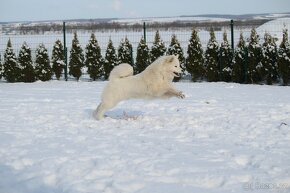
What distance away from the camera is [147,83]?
26.3ft

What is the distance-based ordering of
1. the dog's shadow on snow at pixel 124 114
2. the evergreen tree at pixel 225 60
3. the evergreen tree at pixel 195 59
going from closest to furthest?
the dog's shadow on snow at pixel 124 114
the evergreen tree at pixel 225 60
the evergreen tree at pixel 195 59

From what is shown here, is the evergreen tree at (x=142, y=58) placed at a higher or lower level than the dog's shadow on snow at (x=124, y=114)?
higher

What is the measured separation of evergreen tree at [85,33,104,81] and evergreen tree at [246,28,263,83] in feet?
20.6

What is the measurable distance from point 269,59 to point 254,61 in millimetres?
578

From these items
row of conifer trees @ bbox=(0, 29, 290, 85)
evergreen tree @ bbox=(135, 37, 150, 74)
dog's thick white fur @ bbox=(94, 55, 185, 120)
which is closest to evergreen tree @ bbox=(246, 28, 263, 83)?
row of conifer trees @ bbox=(0, 29, 290, 85)

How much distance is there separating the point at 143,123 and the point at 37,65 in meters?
11.3

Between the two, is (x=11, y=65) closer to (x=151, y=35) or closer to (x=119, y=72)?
(x=151, y=35)

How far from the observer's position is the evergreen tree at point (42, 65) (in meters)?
17.9

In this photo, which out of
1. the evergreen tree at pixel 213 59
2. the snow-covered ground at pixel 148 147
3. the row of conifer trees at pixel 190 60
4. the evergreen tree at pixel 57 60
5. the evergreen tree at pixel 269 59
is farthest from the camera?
the evergreen tree at pixel 57 60

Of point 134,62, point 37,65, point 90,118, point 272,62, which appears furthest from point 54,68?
point 90,118

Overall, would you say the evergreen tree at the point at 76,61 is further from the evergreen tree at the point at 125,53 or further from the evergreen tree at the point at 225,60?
the evergreen tree at the point at 225,60

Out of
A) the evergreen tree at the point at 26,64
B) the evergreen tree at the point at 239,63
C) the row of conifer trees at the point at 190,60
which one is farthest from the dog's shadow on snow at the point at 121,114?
the evergreen tree at the point at 26,64

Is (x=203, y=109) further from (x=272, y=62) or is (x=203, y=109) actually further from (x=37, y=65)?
(x=37, y=65)

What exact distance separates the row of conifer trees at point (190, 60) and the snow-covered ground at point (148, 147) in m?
5.64
